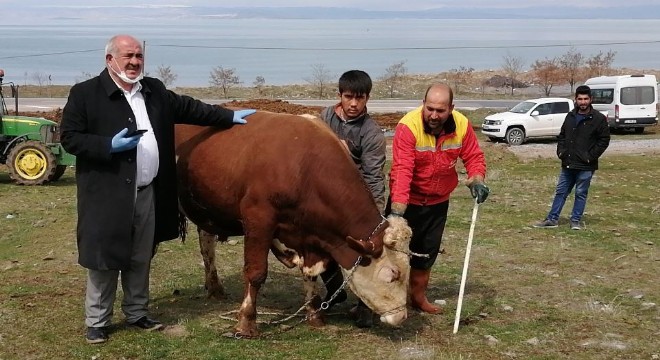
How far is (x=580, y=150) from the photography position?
11609mm

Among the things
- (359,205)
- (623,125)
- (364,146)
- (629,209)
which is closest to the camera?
(359,205)

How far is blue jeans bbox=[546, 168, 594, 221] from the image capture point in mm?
11742

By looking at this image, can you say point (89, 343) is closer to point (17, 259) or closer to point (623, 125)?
point (17, 259)

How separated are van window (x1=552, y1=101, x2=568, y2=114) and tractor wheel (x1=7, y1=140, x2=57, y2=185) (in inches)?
729

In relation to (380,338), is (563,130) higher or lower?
higher

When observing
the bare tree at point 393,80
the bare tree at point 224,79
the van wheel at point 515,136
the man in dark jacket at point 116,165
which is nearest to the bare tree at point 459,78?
the bare tree at point 393,80

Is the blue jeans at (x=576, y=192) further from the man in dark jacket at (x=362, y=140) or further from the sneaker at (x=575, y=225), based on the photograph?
the man in dark jacket at (x=362, y=140)

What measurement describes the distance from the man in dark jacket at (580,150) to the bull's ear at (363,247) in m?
6.02

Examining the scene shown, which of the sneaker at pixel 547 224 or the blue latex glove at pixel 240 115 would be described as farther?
the sneaker at pixel 547 224

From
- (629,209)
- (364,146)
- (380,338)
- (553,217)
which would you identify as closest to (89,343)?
(380,338)

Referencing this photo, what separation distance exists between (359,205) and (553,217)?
20.3 feet

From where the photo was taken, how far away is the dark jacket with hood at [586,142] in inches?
456

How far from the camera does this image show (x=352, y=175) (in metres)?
6.61

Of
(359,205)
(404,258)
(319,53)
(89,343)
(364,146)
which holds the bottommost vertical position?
(89,343)
